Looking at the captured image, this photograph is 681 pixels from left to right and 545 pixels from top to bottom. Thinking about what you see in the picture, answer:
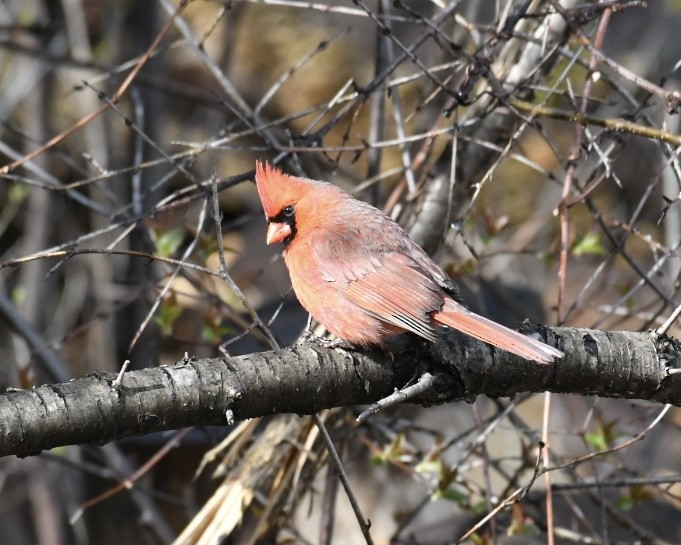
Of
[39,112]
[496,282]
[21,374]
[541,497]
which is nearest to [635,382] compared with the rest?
[541,497]

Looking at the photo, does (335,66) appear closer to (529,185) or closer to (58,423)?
(529,185)

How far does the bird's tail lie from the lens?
280 cm

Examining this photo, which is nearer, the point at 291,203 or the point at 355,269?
the point at 355,269

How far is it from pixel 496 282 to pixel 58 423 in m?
3.92

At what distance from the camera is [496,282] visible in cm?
581

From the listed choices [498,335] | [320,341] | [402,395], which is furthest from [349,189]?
[402,395]

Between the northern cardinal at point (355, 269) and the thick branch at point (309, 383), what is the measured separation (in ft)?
0.34

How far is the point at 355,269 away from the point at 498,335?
2.62 feet

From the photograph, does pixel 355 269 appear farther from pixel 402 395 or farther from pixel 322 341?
pixel 402 395

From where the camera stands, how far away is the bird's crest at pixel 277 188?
374 cm

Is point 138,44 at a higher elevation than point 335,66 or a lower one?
lower

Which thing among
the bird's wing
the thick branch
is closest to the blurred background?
the thick branch

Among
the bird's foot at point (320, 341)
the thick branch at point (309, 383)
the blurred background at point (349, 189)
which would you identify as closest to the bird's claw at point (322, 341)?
the bird's foot at point (320, 341)

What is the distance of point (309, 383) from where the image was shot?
266 centimetres
